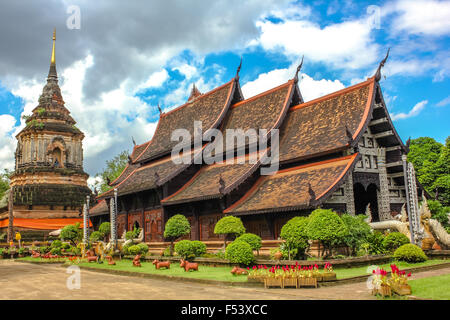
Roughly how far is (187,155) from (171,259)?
889cm

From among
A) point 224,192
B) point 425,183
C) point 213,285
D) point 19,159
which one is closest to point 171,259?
point 224,192

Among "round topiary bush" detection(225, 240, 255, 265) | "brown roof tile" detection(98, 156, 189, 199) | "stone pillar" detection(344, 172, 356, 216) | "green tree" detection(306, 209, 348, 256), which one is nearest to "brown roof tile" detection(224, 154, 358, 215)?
"stone pillar" detection(344, 172, 356, 216)

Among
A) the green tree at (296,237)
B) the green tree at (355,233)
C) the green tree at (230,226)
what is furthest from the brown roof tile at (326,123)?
the green tree at (296,237)

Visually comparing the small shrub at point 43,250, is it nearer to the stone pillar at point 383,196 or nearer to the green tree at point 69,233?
the green tree at point 69,233

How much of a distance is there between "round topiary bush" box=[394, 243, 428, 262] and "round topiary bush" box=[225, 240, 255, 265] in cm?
510

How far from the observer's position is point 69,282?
15141 mm

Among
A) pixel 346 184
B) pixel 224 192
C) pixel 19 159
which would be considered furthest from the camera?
pixel 19 159

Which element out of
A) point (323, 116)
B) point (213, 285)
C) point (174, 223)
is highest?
point (323, 116)

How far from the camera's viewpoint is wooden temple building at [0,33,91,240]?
1652 inches

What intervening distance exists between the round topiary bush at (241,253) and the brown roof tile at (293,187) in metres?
3.09

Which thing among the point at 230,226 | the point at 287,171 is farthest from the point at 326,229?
the point at 287,171

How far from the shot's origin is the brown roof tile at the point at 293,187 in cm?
1880
